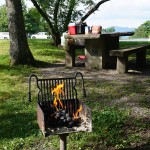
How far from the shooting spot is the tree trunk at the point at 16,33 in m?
11.5

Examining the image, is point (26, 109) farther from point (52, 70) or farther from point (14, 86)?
point (52, 70)

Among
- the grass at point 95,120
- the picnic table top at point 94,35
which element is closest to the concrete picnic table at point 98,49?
the picnic table top at point 94,35

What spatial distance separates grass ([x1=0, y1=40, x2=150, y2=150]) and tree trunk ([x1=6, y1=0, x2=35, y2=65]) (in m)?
2.16

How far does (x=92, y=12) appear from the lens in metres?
19.2

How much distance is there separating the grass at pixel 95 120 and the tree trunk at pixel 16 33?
2.16 m

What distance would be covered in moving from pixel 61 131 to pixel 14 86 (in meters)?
4.94

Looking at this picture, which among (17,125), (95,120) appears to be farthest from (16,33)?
(95,120)

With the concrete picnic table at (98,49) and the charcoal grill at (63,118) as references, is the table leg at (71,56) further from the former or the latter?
the charcoal grill at (63,118)

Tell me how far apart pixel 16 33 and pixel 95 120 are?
6.23 metres

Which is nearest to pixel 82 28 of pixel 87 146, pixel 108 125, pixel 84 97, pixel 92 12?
pixel 84 97

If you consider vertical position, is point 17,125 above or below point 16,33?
below

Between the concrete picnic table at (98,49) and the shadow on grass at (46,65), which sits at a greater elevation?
the concrete picnic table at (98,49)

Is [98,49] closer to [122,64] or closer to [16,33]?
[122,64]

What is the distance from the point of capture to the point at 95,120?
6148 millimetres
